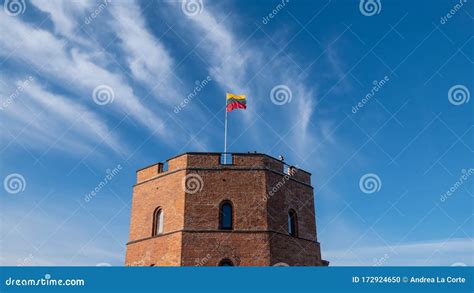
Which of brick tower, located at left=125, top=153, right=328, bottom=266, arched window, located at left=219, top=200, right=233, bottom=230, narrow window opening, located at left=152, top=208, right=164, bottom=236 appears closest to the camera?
brick tower, located at left=125, top=153, right=328, bottom=266

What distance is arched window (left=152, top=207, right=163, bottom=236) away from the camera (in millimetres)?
16456

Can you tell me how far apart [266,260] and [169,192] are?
15.7ft

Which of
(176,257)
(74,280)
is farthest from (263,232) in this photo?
(74,280)

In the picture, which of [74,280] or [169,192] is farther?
[169,192]

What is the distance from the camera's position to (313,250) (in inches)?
682

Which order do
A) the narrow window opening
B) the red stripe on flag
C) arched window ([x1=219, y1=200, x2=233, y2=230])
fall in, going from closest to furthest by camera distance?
arched window ([x1=219, y1=200, x2=233, y2=230]) < the narrow window opening < the red stripe on flag

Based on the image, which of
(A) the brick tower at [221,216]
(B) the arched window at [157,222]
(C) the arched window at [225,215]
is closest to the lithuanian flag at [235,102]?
(A) the brick tower at [221,216]

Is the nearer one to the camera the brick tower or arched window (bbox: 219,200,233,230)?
the brick tower

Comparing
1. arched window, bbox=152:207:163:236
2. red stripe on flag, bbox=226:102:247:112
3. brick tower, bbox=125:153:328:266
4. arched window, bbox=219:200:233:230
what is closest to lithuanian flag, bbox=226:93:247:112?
red stripe on flag, bbox=226:102:247:112

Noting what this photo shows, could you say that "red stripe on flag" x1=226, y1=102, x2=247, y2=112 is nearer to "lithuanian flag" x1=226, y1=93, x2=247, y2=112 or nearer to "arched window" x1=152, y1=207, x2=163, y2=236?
"lithuanian flag" x1=226, y1=93, x2=247, y2=112

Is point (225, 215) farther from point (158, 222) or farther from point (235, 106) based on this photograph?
point (235, 106)

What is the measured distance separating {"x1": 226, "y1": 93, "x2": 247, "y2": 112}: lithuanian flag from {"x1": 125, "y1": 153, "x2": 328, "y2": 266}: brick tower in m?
2.08

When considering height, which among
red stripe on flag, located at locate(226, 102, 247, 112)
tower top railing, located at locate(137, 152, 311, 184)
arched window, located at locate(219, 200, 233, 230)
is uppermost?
red stripe on flag, located at locate(226, 102, 247, 112)

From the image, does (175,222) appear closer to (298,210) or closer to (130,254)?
(130,254)
